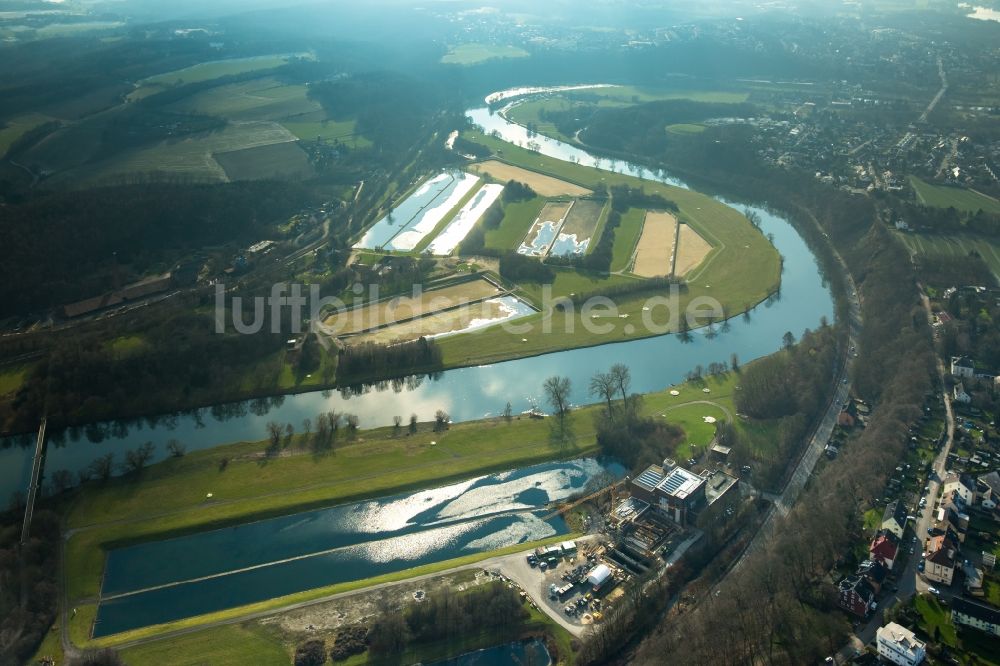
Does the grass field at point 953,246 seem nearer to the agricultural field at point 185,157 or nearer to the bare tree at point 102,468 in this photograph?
the bare tree at point 102,468

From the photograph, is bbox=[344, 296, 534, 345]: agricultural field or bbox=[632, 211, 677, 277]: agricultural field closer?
bbox=[344, 296, 534, 345]: agricultural field

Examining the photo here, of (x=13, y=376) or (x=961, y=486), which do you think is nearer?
(x=961, y=486)

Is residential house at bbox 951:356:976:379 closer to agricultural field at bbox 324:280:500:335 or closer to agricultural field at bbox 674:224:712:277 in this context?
agricultural field at bbox 674:224:712:277

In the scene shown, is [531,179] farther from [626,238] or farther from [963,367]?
[963,367]

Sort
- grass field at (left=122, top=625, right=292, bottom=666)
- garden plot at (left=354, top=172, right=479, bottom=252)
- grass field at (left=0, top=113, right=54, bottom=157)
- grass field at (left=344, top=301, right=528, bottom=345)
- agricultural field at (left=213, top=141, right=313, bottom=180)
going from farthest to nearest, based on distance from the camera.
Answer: agricultural field at (left=213, top=141, right=313, bottom=180) < grass field at (left=0, top=113, right=54, bottom=157) < garden plot at (left=354, top=172, right=479, bottom=252) < grass field at (left=344, top=301, right=528, bottom=345) < grass field at (left=122, top=625, right=292, bottom=666)

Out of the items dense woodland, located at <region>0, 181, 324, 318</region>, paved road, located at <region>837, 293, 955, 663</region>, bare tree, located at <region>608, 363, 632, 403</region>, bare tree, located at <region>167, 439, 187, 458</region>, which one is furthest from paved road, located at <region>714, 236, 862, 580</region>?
dense woodland, located at <region>0, 181, 324, 318</region>

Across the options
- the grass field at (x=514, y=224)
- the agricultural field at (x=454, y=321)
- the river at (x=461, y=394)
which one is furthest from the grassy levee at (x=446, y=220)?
the river at (x=461, y=394)

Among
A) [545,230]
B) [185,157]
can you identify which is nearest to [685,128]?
[545,230]
